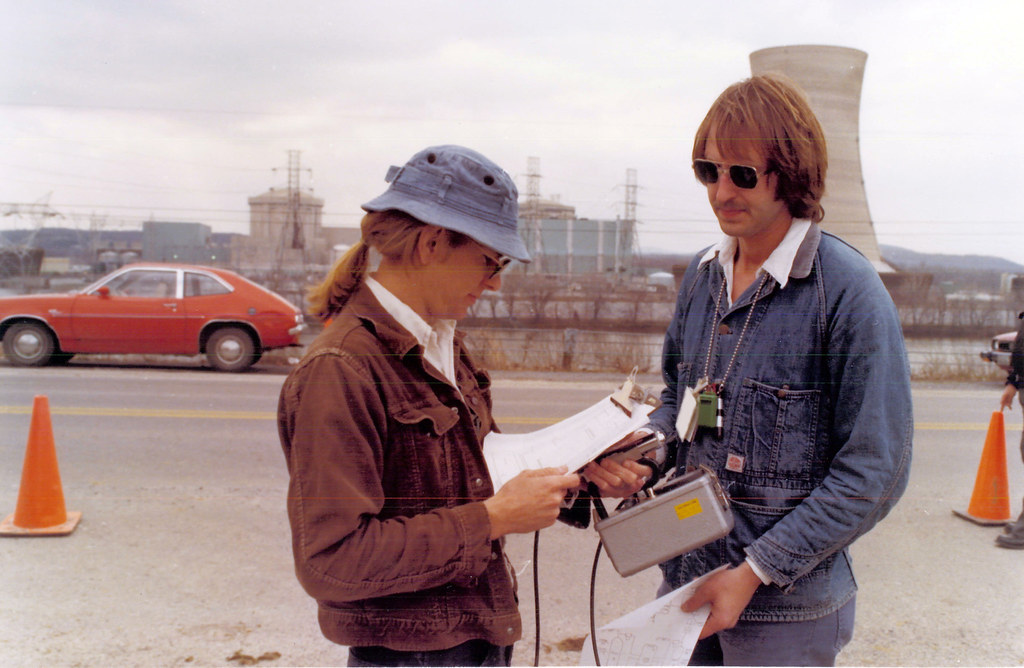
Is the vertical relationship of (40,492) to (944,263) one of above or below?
below

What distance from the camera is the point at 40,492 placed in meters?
3.85

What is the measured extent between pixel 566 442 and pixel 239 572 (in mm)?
2590

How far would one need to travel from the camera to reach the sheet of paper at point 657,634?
54.5 inches

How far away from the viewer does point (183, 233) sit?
252 centimetres

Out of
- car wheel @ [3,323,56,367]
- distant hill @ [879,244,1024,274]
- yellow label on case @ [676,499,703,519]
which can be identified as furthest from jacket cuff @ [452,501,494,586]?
car wheel @ [3,323,56,367]

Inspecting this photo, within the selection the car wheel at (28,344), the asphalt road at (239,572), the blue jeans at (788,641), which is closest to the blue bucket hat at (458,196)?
the blue jeans at (788,641)

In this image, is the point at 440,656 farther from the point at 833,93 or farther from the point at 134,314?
the point at 134,314

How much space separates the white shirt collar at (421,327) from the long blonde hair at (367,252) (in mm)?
34

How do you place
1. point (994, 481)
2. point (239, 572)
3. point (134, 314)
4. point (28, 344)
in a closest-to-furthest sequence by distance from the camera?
point (239, 572) → point (994, 481) → point (134, 314) → point (28, 344)

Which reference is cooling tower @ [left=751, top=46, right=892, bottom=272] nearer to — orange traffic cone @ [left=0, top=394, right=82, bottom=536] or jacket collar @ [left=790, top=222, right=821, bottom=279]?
jacket collar @ [left=790, top=222, right=821, bottom=279]

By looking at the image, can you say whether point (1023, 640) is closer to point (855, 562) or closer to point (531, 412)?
point (855, 562)

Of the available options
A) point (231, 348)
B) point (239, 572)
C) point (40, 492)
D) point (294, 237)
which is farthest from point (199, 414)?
point (294, 237)

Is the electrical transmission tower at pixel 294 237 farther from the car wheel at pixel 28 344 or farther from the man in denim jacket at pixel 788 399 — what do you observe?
the car wheel at pixel 28 344

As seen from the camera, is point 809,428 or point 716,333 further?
point 716,333
